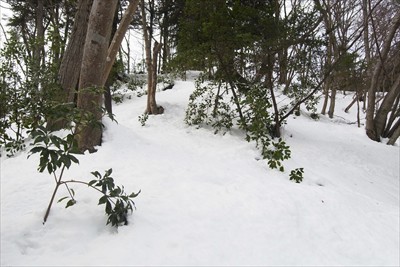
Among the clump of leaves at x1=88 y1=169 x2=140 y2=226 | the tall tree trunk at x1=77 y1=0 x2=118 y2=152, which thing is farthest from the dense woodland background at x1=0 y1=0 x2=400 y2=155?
the clump of leaves at x1=88 y1=169 x2=140 y2=226

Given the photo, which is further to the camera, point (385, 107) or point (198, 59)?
point (385, 107)

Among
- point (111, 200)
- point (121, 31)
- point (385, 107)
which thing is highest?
point (121, 31)

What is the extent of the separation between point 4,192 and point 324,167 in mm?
4447

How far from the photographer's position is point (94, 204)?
2332mm

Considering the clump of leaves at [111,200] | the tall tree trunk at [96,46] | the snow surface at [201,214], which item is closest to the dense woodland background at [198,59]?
the tall tree trunk at [96,46]

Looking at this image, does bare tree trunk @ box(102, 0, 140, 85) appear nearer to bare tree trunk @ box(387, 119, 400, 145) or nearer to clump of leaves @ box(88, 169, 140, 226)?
clump of leaves @ box(88, 169, 140, 226)

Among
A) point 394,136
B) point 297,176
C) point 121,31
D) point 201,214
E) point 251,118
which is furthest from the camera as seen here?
point 394,136

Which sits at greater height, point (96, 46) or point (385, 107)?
point (96, 46)

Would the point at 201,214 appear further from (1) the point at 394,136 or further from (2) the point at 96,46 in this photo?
(1) the point at 394,136

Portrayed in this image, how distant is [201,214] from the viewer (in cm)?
247

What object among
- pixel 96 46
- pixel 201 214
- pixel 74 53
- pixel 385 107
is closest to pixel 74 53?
pixel 74 53

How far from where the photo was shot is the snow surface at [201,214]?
1.91m

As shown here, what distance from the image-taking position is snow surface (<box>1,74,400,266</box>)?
1905 mm

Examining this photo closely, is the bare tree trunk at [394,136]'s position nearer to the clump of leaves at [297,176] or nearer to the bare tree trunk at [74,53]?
the clump of leaves at [297,176]
